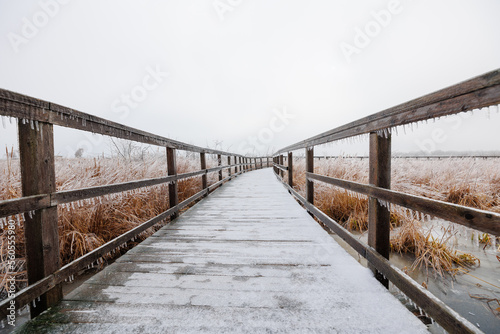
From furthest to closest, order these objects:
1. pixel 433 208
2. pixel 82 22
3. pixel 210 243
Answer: pixel 82 22
pixel 210 243
pixel 433 208

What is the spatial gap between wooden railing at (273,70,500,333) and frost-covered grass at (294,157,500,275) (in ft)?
2.28

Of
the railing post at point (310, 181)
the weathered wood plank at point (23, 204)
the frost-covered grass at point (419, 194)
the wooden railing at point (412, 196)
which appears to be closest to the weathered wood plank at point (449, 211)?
the wooden railing at point (412, 196)

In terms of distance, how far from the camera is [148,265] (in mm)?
1672

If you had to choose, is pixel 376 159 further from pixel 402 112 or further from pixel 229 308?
pixel 229 308

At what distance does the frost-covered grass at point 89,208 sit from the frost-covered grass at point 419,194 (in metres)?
3.02

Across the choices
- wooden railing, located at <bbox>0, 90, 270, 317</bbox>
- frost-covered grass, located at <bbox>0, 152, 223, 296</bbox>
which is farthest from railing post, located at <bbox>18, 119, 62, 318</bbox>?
frost-covered grass, located at <bbox>0, 152, 223, 296</bbox>

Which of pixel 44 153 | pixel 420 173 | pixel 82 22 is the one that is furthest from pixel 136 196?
pixel 82 22

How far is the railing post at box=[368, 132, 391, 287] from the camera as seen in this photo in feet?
4.46

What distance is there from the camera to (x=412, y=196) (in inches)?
42.6

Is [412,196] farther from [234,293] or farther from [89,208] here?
[89,208]

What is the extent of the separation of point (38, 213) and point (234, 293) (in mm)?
1170

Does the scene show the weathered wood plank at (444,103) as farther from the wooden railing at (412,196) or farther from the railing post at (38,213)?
the railing post at (38,213)

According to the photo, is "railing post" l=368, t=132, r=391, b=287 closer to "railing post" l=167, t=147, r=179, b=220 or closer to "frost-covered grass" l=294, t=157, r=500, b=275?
"frost-covered grass" l=294, t=157, r=500, b=275

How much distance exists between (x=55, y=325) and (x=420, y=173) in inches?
278
